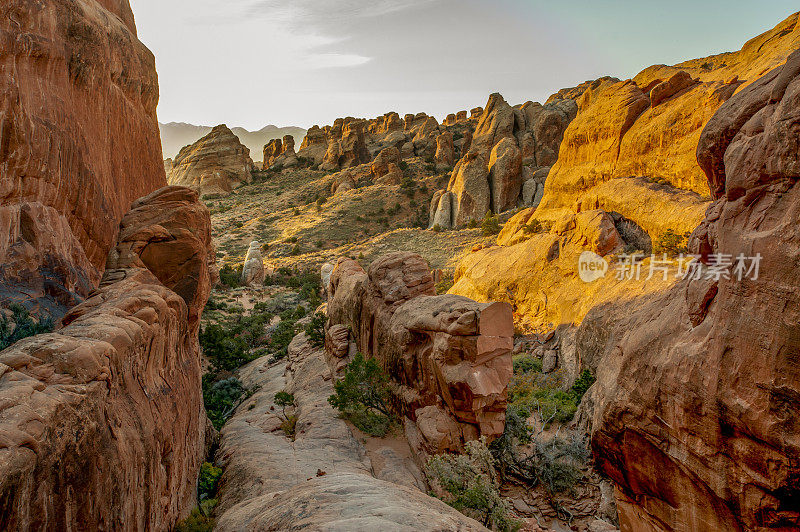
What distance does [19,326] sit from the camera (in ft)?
25.0

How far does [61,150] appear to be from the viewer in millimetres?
9859

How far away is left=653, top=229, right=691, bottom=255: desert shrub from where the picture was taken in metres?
17.4

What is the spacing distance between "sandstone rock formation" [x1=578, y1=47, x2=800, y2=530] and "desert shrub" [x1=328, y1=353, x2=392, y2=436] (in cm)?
1031

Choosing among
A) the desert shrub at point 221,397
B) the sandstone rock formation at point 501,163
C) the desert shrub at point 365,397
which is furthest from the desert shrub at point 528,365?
the sandstone rock formation at point 501,163

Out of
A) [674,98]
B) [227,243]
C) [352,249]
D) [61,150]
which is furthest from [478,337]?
[227,243]

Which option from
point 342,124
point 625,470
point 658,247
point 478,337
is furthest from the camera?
point 342,124

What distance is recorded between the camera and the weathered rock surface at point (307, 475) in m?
6.39

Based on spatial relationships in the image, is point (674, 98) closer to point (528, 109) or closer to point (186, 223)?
point (186, 223)

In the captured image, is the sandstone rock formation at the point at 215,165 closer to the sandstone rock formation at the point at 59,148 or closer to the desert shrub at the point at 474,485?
the sandstone rock formation at the point at 59,148

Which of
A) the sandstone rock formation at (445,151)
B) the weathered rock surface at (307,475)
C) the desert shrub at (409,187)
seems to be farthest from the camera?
the sandstone rock formation at (445,151)

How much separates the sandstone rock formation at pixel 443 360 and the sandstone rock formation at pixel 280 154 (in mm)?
76351

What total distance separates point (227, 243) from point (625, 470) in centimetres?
5655

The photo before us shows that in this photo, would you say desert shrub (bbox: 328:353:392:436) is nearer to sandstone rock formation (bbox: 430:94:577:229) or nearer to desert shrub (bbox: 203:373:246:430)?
desert shrub (bbox: 203:373:246:430)

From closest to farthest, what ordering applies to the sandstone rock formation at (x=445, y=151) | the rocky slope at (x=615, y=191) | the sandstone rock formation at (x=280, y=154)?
1. the rocky slope at (x=615, y=191)
2. the sandstone rock formation at (x=445, y=151)
3. the sandstone rock formation at (x=280, y=154)
